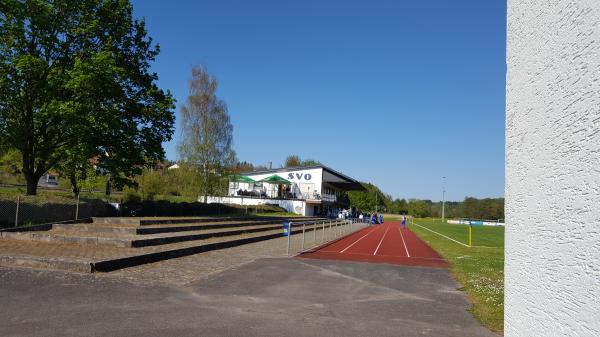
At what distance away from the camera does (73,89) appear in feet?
59.4

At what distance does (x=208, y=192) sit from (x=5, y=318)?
37.9 meters

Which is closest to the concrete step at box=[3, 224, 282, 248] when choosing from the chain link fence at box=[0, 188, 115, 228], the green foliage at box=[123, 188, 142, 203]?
the chain link fence at box=[0, 188, 115, 228]

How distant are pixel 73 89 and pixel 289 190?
4157cm

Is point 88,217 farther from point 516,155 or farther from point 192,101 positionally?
point 192,101

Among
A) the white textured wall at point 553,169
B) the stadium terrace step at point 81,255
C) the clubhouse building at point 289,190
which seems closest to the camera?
the white textured wall at point 553,169

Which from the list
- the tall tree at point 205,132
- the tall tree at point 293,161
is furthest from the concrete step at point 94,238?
the tall tree at point 293,161

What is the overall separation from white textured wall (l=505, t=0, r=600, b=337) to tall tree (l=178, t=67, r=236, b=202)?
40.1m

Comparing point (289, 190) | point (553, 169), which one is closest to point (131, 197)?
point (553, 169)

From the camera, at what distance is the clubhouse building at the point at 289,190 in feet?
177

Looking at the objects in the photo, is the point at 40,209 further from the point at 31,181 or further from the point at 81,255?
the point at 81,255

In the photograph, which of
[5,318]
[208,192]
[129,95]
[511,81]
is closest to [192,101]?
[208,192]

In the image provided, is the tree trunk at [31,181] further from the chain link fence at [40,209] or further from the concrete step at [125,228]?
the concrete step at [125,228]

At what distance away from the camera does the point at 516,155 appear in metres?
3.70

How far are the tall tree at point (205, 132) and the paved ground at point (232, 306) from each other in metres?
33.1
